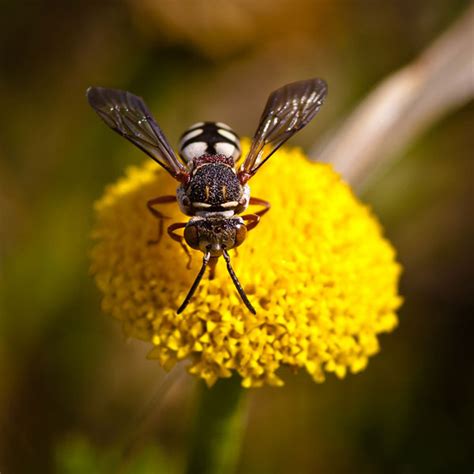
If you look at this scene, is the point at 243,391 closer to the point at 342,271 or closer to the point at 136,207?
the point at 342,271

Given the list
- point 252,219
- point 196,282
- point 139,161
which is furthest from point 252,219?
point 139,161

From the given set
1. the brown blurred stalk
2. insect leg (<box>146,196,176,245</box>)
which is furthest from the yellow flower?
the brown blurred stalk

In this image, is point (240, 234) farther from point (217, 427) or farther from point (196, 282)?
point (217, 427)

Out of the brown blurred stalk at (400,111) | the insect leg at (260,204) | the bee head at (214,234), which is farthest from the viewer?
the brown blurred stalk at (400,111)

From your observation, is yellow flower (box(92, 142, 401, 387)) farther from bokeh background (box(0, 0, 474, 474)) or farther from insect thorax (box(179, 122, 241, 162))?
bokeh background (box(0, 0, 474, 474))

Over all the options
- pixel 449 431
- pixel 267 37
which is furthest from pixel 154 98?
pixel 449 431

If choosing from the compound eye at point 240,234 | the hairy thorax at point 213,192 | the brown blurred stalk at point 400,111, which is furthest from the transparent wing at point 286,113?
the brown blurred stalk at point 400,111

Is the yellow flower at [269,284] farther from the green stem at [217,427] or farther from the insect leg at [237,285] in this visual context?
the green stem at [217,427]
